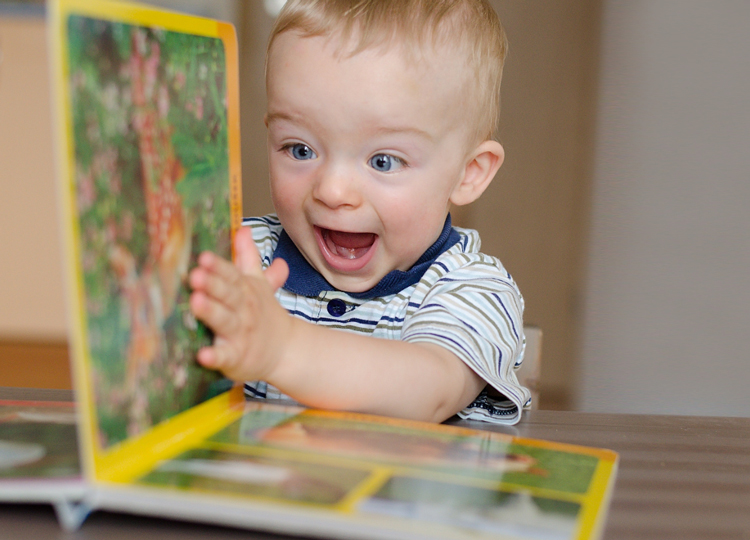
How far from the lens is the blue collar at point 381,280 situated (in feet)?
2.91

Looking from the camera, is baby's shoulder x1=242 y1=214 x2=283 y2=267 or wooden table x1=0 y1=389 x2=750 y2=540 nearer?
wooden table x1=0 y1=389 x2=750 y2=540

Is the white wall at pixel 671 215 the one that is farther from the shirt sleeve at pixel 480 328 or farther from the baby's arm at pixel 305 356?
the baby's arm at pixel 305 356

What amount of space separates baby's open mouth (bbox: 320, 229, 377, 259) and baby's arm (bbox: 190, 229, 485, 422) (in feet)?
0.67

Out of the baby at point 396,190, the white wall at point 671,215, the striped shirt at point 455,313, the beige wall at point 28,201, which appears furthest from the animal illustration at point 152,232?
the beige wall at point 28,201

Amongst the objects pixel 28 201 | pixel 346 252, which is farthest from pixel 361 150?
pixel 28 201

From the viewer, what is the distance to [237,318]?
1.69 ft

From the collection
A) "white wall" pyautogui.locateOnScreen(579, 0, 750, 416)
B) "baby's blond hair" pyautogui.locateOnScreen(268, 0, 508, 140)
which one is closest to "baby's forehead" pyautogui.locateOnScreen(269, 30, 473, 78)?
"baby's blond hair" pyautogui.locateOnScreen(268, 0, 508, 140)

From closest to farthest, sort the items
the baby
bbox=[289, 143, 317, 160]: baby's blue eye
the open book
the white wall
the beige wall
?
the open book → the baby → bbox=[289, 143, 317, 160]: baby's blue eye → the white wall → the beige wall

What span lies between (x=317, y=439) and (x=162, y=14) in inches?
10.9

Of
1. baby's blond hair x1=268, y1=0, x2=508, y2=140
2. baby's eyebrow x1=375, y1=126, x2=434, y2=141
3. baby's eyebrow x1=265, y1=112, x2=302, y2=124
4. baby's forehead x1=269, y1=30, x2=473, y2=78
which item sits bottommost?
baby's eyebrow x1=375, y1=126, x2=434, y2=141

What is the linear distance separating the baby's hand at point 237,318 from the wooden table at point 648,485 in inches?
5.1

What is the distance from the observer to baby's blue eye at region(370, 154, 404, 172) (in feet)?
2.71

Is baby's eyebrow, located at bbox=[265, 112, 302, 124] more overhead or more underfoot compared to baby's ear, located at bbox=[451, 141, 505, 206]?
more overhead

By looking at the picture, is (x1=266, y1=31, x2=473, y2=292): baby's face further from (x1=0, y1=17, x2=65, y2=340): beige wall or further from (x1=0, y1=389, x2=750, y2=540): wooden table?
(x1=0, y1=17, x2=65, y2=340): beige wall
